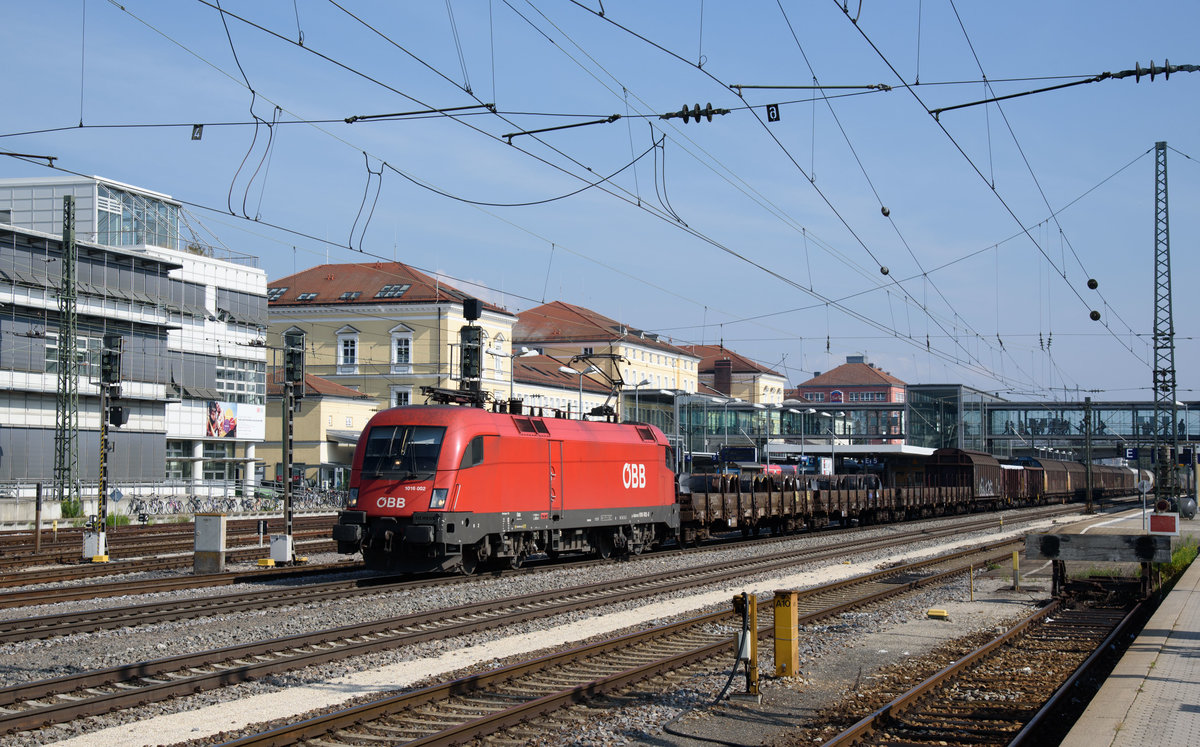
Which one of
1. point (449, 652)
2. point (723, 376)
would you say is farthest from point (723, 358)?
point (449, 652)

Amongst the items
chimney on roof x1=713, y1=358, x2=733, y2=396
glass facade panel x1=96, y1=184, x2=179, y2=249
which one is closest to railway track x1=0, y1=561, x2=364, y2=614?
glass facade panel x1=96, y1=184, x2=179, y2=249

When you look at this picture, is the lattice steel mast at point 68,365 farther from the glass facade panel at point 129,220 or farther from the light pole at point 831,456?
the light pole at point 831,456

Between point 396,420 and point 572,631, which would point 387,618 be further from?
point 396,420

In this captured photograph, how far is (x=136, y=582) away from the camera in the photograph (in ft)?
66.2

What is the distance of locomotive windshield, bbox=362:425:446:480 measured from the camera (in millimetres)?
20047

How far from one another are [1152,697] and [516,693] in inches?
227

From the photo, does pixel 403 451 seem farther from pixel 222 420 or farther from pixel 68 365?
pixel 222 420

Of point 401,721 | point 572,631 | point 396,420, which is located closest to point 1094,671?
point 572,631

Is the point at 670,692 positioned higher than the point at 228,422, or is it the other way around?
the point at 228,422

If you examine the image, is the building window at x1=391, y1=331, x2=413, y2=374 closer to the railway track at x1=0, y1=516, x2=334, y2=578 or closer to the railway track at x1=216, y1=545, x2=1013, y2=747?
the railway track at x1=0, y1=516, x2=334, y2=578

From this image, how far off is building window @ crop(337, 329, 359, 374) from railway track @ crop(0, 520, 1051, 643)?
171 ft

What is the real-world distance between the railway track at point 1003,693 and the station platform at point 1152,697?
1.96 feet

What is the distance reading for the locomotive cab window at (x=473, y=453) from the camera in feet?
66.6

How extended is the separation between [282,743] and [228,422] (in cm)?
5209
